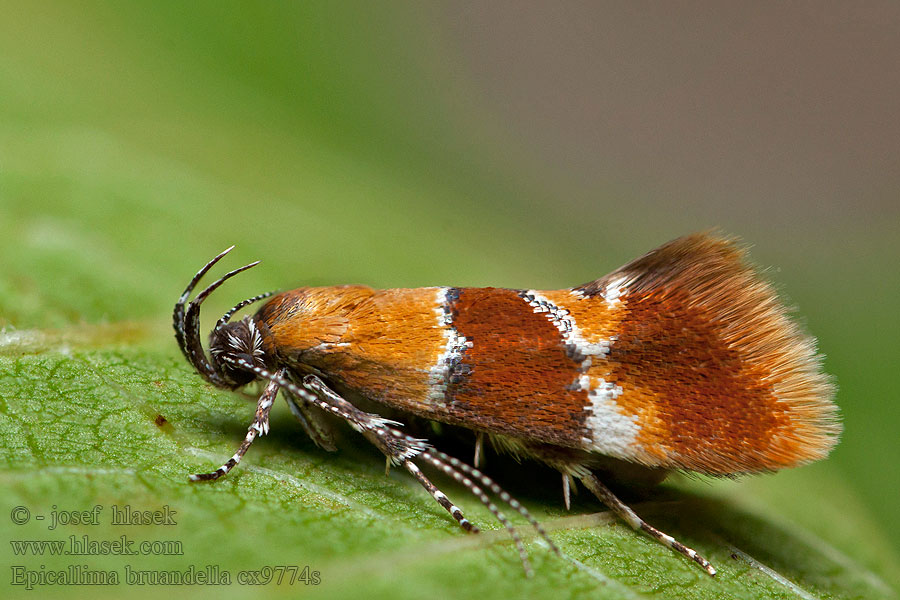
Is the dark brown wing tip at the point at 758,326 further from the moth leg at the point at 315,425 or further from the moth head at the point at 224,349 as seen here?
the moth head at the point at 224,349

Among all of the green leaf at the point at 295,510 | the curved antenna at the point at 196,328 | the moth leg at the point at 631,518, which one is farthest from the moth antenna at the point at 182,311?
the moth leg at the point at 631,518

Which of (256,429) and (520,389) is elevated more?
(520,389)

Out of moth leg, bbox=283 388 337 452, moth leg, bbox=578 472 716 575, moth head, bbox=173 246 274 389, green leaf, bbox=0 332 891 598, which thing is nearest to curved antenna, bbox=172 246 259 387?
moth head, bbox=173 246 274 389

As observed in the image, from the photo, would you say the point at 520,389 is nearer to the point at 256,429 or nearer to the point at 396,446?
the point at 396,446

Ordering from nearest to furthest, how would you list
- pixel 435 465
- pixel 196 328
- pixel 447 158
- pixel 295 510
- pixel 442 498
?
pixel 295 510 → pixel 442 498 → pixel 435 465 → pixel 196 328 → pixel 447 158

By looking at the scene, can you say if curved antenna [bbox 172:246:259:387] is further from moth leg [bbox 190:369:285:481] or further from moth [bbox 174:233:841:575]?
moth leg [bbox 190:369:285:481]

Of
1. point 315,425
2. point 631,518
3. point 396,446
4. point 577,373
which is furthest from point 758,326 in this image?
point 315,425
